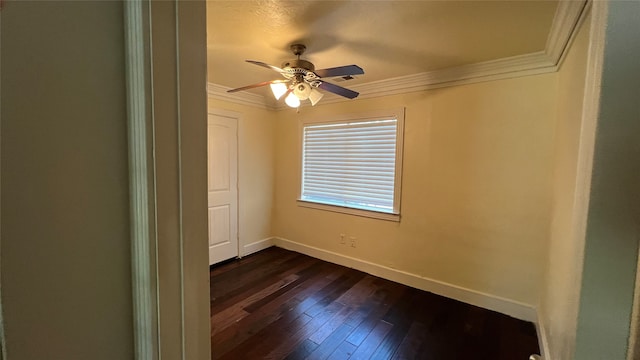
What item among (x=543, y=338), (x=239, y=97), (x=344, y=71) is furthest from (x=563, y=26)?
(x=239, y=97)

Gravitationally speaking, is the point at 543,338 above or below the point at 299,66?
below

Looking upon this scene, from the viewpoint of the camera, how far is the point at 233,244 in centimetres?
364

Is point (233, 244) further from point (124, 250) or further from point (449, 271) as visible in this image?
point (124, 250)

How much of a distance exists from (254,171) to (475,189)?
9.26ft

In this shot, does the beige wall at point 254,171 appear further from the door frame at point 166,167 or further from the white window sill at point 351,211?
the door frame at point 166,167

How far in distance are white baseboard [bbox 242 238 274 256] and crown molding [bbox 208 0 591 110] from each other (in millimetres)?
2044

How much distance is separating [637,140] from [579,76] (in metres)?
1.28

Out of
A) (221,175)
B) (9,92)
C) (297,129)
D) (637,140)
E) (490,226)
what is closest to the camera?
(9,92)

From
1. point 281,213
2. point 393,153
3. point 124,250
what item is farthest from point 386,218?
point 124,250

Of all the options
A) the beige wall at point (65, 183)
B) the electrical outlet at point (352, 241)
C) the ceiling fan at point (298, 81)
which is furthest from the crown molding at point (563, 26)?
the electrical outlet at point (352, 241)

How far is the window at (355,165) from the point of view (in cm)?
305

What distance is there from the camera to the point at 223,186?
350 centimetres

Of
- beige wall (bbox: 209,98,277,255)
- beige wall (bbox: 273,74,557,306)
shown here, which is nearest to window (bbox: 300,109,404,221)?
beige wall (bbox: 273,74,557,306)

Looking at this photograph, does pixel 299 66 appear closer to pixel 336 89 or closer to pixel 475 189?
pixel 336 89
